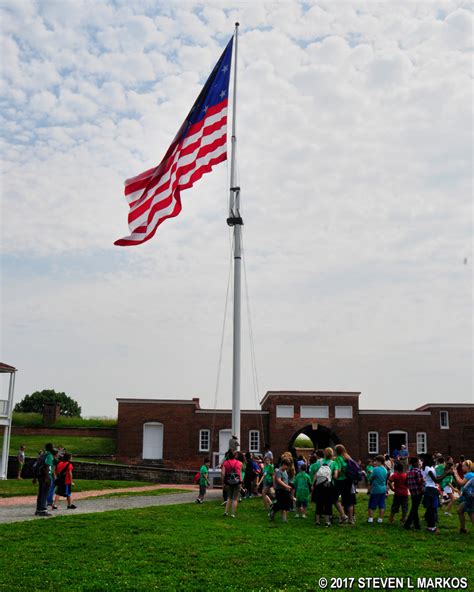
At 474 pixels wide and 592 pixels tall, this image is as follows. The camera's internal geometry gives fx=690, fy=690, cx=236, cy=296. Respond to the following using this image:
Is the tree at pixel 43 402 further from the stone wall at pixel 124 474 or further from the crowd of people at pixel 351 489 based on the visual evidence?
the crowd of people at pixel 351 489

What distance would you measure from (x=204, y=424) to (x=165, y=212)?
29.8 m

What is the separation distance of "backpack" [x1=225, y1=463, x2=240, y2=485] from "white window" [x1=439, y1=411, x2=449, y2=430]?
34.9 meters

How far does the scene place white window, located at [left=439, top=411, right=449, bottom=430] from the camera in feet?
158

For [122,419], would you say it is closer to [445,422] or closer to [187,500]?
[445,422]

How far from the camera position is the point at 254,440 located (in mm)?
47969

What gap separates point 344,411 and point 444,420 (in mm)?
7139

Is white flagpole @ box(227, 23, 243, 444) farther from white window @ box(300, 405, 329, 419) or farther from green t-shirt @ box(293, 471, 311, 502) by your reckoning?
white window @ box(300, 405, 329, 419)

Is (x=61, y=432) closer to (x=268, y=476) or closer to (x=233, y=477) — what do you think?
(x=268, y=476)

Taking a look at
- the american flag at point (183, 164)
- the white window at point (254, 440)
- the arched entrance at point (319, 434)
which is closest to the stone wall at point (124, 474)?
the white window at point (254, 440)

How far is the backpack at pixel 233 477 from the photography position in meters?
16.5

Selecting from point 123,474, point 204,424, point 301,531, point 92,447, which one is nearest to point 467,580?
point 301,531

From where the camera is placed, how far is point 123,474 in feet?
119

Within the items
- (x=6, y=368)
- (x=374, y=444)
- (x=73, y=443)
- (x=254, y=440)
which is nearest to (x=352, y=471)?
(x=6, y=368)

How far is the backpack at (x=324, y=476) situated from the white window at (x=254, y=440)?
3242 cm
